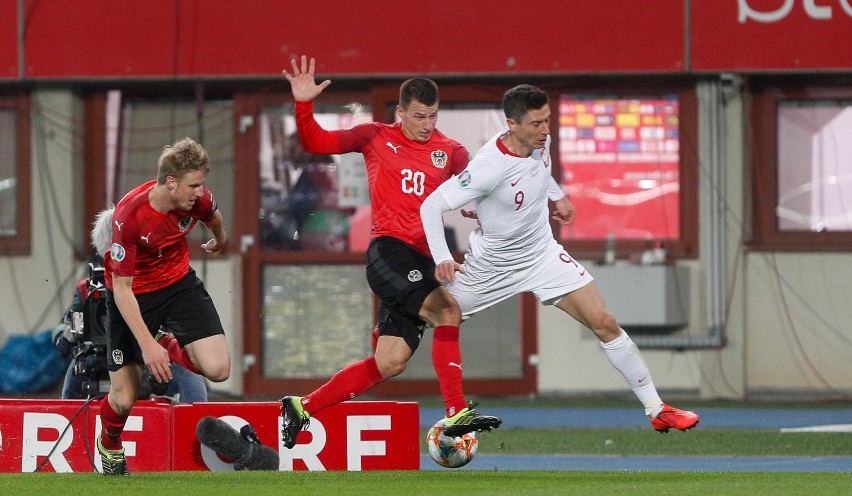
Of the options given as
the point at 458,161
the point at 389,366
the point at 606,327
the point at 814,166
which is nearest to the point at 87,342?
the point at 389,366

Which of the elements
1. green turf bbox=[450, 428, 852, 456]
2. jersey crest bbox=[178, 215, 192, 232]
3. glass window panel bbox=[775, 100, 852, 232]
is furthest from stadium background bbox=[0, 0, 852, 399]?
jersey crest bbox=[178, 215, 192, 232]

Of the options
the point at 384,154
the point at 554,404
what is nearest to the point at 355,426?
the point at 384,154

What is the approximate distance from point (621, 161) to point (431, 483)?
7510 mm

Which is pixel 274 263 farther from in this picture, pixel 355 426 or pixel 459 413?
pixel 459 413

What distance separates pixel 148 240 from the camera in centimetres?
805

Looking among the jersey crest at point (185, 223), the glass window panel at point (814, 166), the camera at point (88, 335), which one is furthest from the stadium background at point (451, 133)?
the jersey crest at point (185, 223)

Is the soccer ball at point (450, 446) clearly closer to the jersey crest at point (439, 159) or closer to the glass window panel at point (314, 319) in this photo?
the jersey crest at point (439, 159)

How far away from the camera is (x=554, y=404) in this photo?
1404 cm

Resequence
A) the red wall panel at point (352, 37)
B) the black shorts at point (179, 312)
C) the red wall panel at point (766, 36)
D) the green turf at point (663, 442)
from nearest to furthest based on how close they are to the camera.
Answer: the black shorts at point (179, 312) → the green turf at point (663, 442) → the red wall panel at point (766, 36) → the red wall panel at point (352, 37)

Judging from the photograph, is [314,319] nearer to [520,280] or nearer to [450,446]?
[520,280]

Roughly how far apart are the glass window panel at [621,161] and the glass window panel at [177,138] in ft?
10.5

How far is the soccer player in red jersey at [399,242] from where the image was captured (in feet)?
27.2

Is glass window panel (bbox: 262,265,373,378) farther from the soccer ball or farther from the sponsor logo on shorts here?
the sponsor logo on shorts

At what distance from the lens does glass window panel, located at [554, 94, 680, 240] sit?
1459cm
